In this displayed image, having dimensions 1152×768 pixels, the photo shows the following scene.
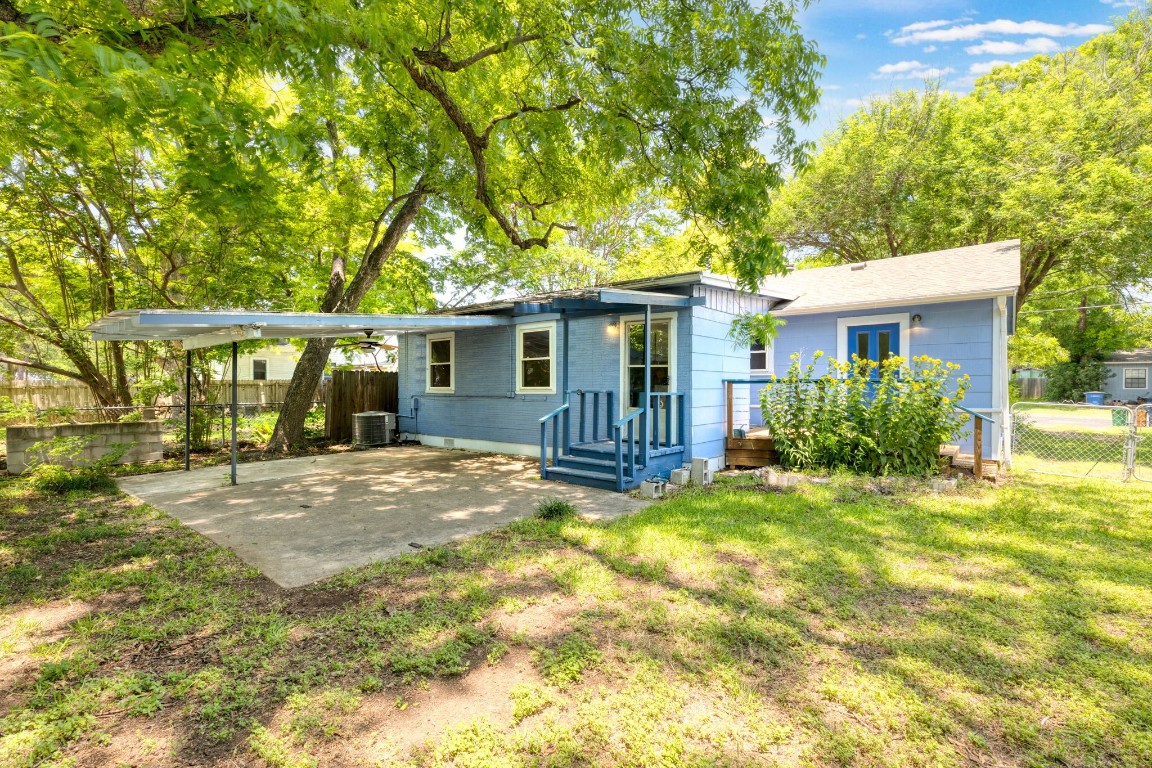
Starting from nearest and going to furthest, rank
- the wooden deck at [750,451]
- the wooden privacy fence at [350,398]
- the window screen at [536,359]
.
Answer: the wooden deck at [750,451]
the window screen at [536,359]
the wooden privacy fence at [350,398]

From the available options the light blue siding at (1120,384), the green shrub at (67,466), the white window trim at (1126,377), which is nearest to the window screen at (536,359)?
the green shrub at (67,466)

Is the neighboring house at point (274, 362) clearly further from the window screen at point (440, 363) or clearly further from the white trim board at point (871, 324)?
the white trim board at point (871, 324)

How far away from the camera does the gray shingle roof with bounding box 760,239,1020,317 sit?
8195 mm

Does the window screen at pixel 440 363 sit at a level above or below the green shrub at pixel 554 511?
above

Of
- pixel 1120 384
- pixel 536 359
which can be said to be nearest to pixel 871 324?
pixel 536 359

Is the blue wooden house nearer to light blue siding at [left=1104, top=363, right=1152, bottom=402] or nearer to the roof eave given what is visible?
the roof eave

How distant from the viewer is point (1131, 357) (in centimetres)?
2731

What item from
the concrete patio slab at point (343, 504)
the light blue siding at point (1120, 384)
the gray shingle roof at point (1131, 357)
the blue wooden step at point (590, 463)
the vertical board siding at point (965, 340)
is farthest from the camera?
the gray shingle roof at point (1131, 357)

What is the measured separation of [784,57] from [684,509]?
4.62 m

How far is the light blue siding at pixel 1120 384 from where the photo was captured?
26.3 metres

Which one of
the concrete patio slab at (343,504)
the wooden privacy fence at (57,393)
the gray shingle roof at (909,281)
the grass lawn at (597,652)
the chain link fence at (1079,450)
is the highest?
the gray shingle roof at (909,281)

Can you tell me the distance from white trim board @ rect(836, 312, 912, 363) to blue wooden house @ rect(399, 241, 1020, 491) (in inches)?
0.7

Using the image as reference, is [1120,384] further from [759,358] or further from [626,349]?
[626,349]

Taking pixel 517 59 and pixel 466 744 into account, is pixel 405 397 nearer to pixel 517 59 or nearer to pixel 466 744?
pixel 517 59
